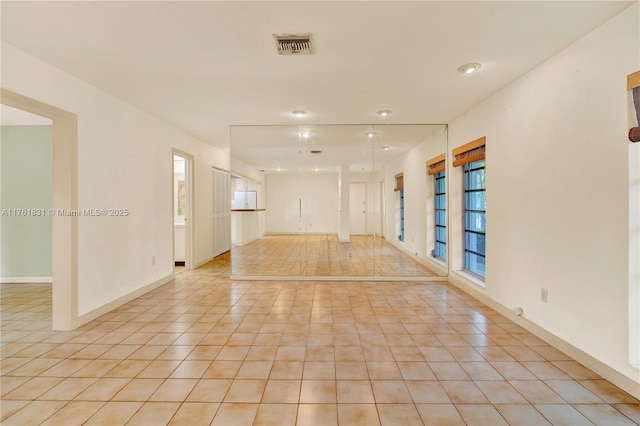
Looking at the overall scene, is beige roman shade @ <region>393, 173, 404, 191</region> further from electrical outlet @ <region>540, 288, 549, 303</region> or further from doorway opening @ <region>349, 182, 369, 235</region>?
electrical outlet @ <region>540, 288, 549, 303</region>

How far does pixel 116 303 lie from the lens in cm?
366

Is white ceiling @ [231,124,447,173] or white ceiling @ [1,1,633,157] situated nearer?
white ceiling @ [1,1,633,157]

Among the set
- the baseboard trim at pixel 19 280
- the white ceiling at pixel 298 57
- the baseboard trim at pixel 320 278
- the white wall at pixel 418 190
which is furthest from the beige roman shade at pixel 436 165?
the baseboard trim at pixel 19 280

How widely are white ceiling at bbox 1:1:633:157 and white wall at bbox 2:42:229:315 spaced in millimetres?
215

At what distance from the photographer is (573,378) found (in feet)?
7.02

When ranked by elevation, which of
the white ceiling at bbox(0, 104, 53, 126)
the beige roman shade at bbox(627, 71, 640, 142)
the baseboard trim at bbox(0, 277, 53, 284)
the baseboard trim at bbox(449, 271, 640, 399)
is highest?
the white ceiling at bbox(0, 104, 53, 126)

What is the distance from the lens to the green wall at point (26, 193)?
188 inches

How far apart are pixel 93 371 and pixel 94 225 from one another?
5.57ft

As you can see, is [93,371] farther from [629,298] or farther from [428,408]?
[629,298]

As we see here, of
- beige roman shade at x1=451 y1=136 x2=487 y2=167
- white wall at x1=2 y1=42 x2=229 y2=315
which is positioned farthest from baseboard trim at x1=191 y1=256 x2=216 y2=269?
beige roman shade at x1=451 y1=136 x2=487 y2=167

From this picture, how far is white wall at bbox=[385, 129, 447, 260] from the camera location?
559cm

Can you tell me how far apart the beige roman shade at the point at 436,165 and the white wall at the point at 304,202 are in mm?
1993

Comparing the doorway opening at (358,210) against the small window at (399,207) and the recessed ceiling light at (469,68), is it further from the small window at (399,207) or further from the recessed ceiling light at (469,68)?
the recessed ceiling light at (469,68)

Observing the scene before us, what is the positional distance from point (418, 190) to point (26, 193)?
6886 millimetres
